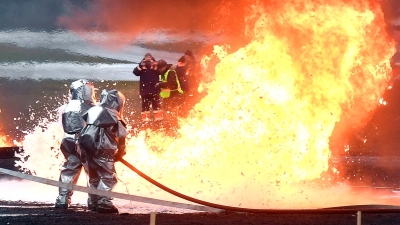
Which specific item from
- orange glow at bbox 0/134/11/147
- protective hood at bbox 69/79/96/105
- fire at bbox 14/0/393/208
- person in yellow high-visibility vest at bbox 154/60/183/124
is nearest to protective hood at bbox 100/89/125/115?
protective hood at bbox 69/79/96/105

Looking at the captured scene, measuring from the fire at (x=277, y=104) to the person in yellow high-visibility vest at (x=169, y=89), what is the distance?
5.29ft

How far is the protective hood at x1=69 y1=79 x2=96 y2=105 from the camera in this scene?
881 cm

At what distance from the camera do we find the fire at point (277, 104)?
34.4 feet

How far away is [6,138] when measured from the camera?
17.0 meters

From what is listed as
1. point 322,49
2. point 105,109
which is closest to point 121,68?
point 322,49

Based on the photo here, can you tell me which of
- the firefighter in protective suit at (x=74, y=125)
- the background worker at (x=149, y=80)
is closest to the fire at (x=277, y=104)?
the firefighter in protective suit at (x=74, y=125)

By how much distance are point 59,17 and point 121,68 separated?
1878 millimetres

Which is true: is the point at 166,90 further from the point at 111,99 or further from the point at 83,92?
the point at 111,99

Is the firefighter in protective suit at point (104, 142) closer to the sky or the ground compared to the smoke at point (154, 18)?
closer to the ground

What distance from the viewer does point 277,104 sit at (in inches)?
421

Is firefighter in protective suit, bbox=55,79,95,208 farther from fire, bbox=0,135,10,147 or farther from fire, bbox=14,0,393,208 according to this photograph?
fire, bbox=0,135,10,147

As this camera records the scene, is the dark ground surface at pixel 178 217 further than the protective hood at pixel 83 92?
No

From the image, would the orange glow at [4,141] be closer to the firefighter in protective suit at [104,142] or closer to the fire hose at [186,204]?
the firefighter in protective suit at [104,142]

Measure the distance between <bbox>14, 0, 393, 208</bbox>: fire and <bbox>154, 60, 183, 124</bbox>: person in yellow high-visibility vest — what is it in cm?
161
